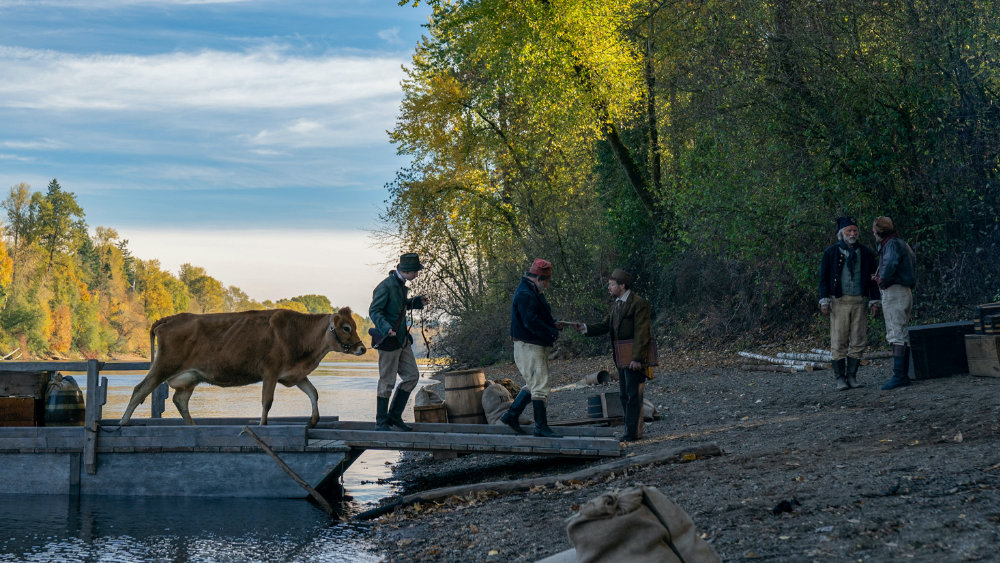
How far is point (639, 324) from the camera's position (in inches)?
422

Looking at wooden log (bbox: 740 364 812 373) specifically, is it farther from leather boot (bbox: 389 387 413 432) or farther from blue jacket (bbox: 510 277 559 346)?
leather boot (bbox: 389 387 413 432)

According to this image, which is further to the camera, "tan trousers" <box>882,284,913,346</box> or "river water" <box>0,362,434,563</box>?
"tan trousers" <box>882,284,913,346</box>

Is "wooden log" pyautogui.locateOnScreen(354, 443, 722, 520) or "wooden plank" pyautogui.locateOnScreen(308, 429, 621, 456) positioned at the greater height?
"wooden plank" pyautogui.locateOnScreen(308, 429, 621, 456)

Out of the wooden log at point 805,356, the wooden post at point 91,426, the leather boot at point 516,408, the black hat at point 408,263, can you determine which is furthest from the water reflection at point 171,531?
the wooden log at point 805,356

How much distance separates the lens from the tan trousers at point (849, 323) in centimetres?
1238

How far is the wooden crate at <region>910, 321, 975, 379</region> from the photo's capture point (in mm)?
12945

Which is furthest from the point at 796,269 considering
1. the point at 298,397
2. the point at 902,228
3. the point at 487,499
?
the point at 298,397

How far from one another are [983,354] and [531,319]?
7246 millimetres

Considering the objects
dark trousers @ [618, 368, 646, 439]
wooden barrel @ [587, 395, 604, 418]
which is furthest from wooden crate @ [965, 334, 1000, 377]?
wooden barrel @ [587, 395, 604, 418]

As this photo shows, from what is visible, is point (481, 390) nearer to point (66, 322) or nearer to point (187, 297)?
point (66, 322)

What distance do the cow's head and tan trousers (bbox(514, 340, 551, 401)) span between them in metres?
2.20

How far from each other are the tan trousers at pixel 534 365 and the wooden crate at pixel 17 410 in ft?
22.0

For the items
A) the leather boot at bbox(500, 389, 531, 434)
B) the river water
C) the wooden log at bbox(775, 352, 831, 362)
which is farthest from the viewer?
the wooden log at bbox(775, 352, 831, 362)

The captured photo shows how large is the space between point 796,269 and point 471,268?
21456mm
